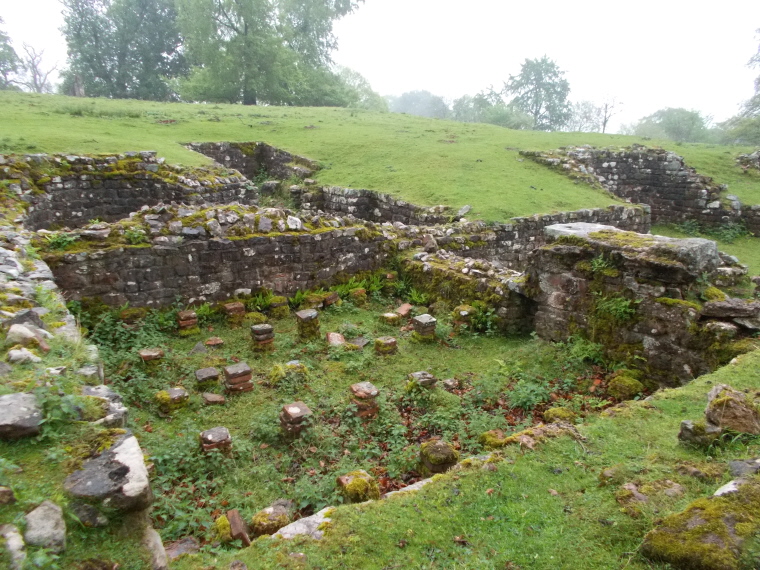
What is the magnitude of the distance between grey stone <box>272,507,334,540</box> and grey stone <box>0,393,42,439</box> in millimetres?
1511

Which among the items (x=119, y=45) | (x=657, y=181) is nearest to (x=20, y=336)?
(x=657, y=181)

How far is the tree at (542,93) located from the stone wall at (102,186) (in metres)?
42.8

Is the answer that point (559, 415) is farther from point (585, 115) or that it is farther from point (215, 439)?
point (585, 115)

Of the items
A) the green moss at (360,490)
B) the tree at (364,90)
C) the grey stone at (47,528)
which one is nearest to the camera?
the grey stone at (47,528)

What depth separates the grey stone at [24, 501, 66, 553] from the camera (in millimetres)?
2000

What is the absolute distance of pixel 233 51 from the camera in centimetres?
3095

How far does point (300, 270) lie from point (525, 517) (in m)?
5.71

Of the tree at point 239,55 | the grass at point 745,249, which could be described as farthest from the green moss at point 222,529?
the tree at point 239,55

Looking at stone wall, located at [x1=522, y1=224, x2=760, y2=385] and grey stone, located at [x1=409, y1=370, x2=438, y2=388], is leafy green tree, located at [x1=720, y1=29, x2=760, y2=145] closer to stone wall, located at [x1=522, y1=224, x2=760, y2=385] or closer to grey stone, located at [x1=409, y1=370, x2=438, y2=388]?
stone wall, located at [x1=522, y1=224, x2=760, y2=385]

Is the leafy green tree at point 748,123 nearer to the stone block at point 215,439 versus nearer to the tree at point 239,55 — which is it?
the tree at point 239,55

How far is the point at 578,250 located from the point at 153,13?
41018mm

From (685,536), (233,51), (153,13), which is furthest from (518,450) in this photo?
(153,13)

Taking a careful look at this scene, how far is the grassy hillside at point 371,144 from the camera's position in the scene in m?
12.6

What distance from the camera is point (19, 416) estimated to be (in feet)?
8.20
